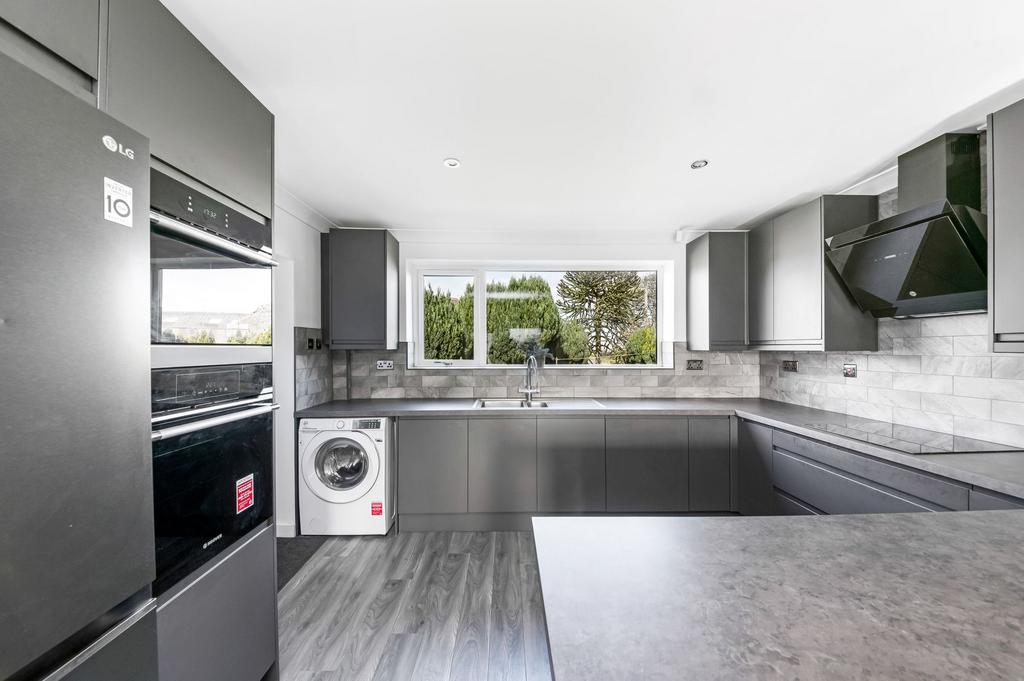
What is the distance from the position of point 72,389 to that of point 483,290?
3.18m

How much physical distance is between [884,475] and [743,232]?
83.1 inches

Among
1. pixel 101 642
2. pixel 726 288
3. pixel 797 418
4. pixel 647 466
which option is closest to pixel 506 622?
pixel 647 466

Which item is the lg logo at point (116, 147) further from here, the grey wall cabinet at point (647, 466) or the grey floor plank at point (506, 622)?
the grey wall cabinet at point (647, 466)

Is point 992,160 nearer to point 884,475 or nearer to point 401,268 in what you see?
point 884,475

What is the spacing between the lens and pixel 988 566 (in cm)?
76

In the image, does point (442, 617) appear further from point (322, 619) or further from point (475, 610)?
point (322, 619)

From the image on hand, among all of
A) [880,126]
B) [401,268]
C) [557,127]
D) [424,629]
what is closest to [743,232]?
[880,126]

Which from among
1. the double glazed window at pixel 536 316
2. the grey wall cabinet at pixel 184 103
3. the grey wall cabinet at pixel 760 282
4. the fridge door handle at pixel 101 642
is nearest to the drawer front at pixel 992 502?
the grey wall cabinet at pixel 760 282

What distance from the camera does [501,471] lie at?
3.06 metres

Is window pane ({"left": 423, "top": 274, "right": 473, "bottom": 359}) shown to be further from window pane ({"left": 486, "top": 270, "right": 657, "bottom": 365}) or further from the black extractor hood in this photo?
the black extractor hood

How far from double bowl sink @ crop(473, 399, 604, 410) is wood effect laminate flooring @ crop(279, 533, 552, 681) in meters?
0.94

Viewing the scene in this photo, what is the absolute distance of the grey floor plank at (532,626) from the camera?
5.70 feet

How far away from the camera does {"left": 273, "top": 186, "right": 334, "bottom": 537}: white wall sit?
290 centimetres

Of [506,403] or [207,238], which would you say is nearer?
[207,238]
